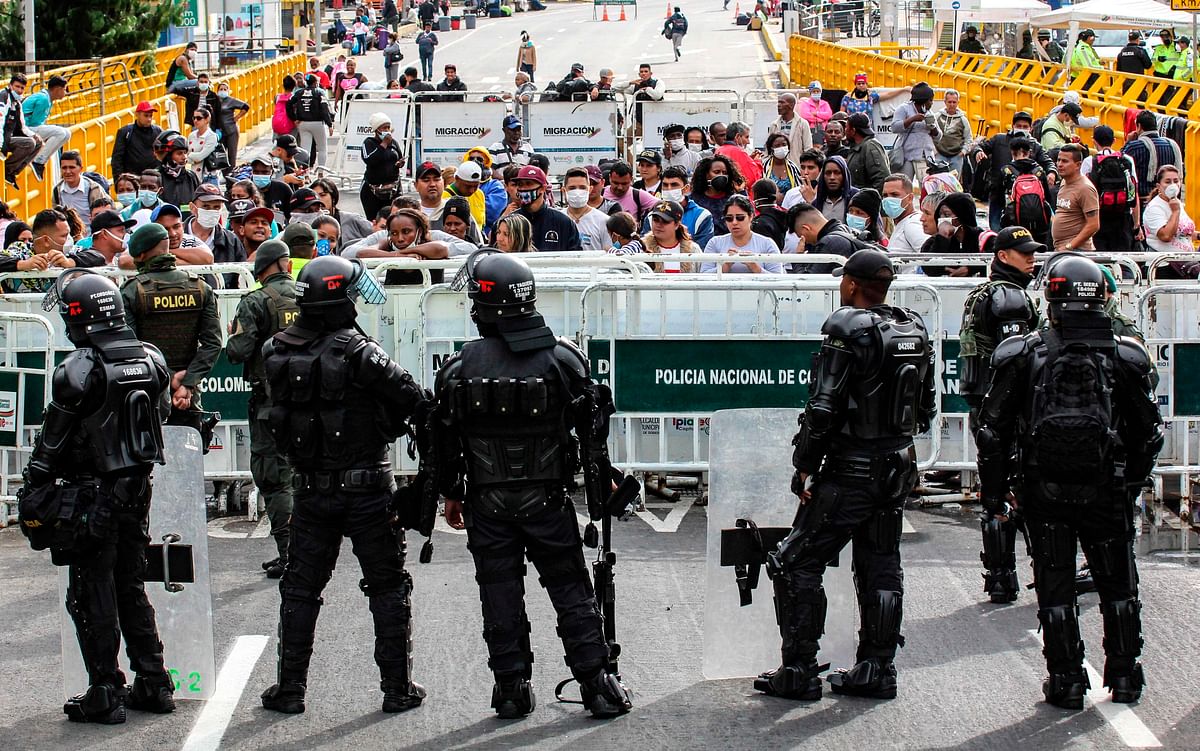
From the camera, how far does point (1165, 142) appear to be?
17531 mm

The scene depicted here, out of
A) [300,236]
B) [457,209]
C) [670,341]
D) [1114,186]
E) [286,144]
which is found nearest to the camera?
[300,236]

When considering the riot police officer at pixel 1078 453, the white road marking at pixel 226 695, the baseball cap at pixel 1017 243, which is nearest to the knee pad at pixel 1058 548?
the riot police officer at pixel 1078 453

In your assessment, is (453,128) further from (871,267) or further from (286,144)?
(871,267)

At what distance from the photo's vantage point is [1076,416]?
6.76 metres

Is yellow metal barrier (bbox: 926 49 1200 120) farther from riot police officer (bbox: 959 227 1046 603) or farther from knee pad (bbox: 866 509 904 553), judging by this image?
knee pad (bbox: 866 509 904 553)

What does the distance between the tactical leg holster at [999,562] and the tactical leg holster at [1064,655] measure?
5.60ft

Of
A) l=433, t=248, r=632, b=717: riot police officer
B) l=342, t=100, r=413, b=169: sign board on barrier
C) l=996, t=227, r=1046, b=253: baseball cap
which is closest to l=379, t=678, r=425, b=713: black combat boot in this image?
l=433, t=248, r=632, b=717: riot police officer

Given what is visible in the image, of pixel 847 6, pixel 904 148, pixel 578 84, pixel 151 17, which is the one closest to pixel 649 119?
pixel 578 84

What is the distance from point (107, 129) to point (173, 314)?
578 inches

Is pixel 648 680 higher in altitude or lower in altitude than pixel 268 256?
lower

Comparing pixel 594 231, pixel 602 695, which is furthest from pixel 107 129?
pixel 602 695

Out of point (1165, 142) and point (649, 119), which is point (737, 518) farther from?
point (649, 119)

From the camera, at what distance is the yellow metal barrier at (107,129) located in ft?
61.9

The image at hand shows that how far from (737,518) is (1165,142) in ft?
39.1
